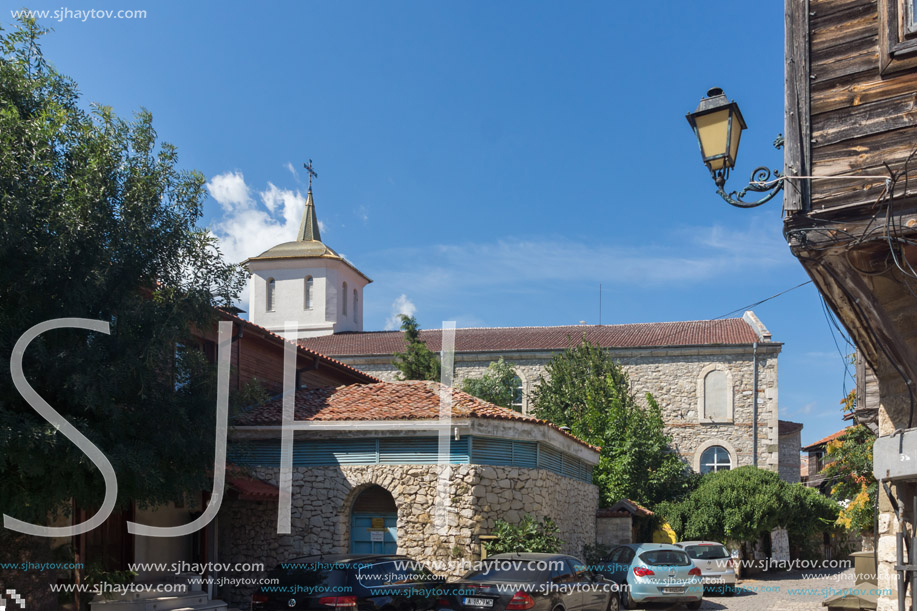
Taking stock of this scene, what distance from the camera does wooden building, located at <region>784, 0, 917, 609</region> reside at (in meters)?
6.81

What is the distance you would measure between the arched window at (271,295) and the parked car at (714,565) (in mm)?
31221

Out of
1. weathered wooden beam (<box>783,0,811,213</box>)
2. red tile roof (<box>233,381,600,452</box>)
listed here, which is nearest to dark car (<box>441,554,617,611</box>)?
red tile roof (<box>233,381,600,452</box>)

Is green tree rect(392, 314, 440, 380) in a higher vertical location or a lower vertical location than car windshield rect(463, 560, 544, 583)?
higher

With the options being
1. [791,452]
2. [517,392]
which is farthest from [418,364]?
[791,452]

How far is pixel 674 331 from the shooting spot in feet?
134

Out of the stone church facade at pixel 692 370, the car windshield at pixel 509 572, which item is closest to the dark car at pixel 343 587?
the car windshield at pixel 509 572

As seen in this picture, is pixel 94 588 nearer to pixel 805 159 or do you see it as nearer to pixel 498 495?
pixel 498 495

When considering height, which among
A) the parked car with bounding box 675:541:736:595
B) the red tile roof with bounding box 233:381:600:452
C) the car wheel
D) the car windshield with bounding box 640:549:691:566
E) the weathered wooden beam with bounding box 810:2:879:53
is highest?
the weathered wooden beam with bounding box 810:2:879:53

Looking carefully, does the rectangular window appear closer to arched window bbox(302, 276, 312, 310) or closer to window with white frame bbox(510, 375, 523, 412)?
window with white frame bbox(510, 375, 523, 412)

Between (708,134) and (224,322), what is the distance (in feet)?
41.7

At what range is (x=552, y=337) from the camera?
42594 millimetres

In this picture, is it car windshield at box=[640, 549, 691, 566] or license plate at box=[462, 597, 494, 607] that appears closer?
license plate at box=[462, 597, 494, 607]

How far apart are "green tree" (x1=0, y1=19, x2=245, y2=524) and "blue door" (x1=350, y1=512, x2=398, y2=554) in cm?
479

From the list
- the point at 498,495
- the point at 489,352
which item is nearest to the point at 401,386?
the point at 498,495
